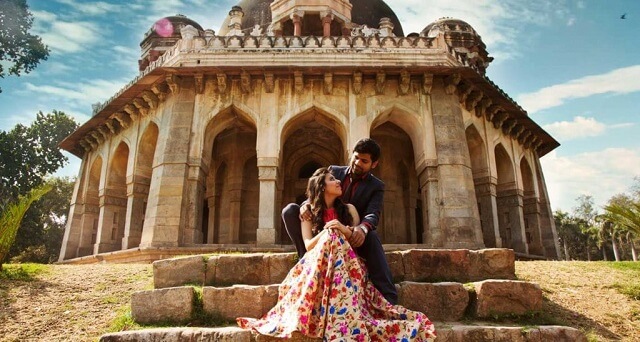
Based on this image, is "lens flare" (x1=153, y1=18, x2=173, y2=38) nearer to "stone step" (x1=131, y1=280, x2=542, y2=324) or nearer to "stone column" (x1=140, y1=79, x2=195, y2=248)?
"stone column" (x1=140, y1=79, x2=195, y2=248)

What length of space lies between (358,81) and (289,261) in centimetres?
835

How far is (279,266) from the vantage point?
541 centimetres

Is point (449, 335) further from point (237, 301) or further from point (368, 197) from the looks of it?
point (237, 301)

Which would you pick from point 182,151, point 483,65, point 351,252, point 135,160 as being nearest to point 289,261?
point 351,252

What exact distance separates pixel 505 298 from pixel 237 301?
9.35 feet

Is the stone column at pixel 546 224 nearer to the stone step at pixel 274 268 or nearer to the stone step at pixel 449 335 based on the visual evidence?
the stone step at pixel 274 268

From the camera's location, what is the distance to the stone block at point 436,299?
15.6 feet

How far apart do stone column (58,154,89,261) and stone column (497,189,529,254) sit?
47.7 ft

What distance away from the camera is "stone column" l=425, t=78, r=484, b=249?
11.6 metres

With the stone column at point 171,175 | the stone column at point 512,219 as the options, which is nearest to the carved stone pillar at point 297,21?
the stone column at point 171,175

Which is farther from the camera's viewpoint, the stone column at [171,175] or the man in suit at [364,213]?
the stone column at [171,175]

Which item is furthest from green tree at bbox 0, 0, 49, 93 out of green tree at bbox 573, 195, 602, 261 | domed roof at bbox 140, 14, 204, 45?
green tree at bbox 573, 195, 602, 261

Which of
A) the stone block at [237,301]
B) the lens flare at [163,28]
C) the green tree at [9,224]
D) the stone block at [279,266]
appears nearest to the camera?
the stone block at [237,301]

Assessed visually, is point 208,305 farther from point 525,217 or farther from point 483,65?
point 483,65
